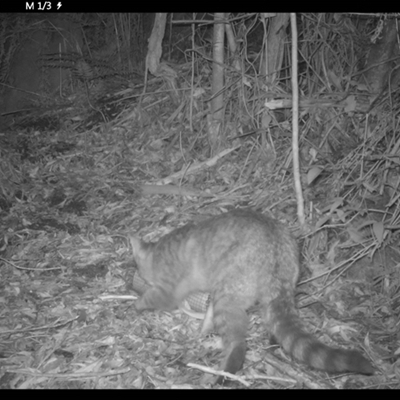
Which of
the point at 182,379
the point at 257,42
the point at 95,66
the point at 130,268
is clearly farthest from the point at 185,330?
the point at 95,66

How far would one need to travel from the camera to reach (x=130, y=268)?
5.17m

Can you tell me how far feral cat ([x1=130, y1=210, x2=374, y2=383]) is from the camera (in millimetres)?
3554

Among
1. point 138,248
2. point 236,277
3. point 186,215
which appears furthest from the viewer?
point 186,215

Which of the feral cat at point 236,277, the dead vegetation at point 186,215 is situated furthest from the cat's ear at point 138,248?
the dead vegetation at point 186,215

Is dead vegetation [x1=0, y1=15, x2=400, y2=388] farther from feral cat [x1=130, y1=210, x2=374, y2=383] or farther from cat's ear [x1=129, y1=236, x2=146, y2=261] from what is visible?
cat's ear [x1=129, y1=236, x2=146, y2=261]

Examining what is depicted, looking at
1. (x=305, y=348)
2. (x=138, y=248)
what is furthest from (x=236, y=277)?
(x=138, y=248)

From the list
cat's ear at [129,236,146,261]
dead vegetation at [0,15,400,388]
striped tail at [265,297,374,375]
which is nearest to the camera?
striped tail at [265,297,374,375]

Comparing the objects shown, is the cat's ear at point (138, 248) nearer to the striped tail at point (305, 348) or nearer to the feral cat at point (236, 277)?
the feral cat at point (236, 277)

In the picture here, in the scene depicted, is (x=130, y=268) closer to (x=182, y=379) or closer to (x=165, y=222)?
(x=165, y=222)

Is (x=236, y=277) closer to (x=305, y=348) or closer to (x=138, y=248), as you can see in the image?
(x=305, y=348)

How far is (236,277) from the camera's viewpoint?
3984 millimetres

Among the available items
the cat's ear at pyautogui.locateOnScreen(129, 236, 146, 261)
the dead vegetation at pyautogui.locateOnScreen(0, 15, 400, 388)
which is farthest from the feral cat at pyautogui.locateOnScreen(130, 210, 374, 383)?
the dead vegetation at pyautogui.locateOnScreen(0, 15, 400, 388)

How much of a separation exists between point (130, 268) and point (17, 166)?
3.31m

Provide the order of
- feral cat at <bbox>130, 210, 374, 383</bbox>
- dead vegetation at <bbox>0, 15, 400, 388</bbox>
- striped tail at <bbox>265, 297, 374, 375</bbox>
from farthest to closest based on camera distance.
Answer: dead vegetation at <bbox>0, 15, 400, 388</bbox> → feral cat at <bbox>130, 210, 374, 383</bbox> → striped tail at <bbox>265, 297, 374, 375</bbox>
